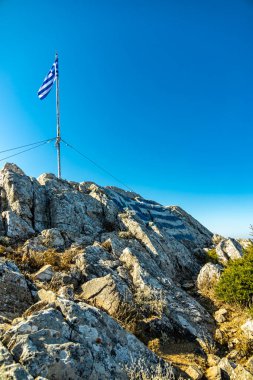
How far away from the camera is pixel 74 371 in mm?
5359

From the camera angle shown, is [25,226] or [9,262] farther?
[25,226]

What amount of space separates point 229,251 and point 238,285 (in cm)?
711

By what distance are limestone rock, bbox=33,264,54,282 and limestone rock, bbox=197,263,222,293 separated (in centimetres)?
852

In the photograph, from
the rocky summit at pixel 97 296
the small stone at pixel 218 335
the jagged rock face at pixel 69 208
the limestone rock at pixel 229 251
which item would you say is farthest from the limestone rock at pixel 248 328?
the jagged rock face at pixel 69 208

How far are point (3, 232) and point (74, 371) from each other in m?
12.1

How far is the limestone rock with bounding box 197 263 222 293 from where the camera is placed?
1505cm

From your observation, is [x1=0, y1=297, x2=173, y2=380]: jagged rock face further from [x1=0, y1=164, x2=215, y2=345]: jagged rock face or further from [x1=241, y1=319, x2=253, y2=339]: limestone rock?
[x1=241, y1=319, x2=253, y2=339]: limestone rock

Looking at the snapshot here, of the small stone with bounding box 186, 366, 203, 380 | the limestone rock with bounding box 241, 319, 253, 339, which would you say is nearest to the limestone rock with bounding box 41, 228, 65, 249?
the small stone with bounding box 186, 366, 203, 380

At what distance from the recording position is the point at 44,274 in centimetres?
1131

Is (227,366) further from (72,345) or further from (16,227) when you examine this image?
(16,227)

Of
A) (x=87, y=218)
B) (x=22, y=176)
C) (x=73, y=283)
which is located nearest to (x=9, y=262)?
(x=73, y=283)

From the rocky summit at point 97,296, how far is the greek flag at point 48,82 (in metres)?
9.22

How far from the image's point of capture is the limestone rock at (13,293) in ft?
28.1

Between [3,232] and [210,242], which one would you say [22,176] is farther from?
[210,242]
